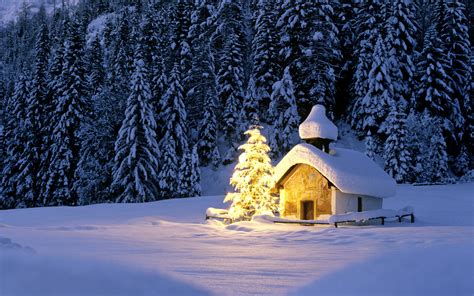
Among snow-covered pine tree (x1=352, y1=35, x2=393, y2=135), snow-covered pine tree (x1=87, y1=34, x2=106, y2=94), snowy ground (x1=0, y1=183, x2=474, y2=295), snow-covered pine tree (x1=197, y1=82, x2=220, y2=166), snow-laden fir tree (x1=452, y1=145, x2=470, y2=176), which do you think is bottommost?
snowy ground (x1=0, y1=183, x2=474, y2=295)

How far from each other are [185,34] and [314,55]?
19677mm

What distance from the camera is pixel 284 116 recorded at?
42.8 metres

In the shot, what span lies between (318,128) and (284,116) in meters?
20.8

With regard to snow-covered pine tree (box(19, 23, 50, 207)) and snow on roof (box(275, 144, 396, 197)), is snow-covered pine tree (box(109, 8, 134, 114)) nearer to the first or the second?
snow-covered pine tree (box(19, 23, 50, 207))

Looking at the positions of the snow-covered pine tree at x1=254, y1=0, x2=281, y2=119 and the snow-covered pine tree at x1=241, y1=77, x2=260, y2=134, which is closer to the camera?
the snow-covered pine tree at x1=241, y1=77, x2=260, y2=134

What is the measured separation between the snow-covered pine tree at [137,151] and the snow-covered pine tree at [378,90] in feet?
72.2

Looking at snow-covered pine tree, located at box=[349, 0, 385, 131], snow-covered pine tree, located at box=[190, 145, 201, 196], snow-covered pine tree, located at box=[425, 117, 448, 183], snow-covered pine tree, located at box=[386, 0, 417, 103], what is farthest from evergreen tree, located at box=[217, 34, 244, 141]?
snow-covered pine tree, located at box=[425, 117, 448, 183]

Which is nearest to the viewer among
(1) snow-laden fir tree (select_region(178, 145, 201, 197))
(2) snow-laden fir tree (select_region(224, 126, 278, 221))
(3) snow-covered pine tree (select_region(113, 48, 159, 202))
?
(2) snow-laden fir tree (select_region(224, 126, 278, 221))

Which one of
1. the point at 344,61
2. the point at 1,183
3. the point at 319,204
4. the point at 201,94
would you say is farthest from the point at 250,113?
the point at 1,183

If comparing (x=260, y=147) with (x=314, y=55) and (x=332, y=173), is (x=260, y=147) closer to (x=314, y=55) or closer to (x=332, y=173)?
(x=332, y=173)

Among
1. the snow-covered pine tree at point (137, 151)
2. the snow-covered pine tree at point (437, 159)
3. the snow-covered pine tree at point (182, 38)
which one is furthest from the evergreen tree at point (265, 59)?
the snow-covered pine tree at point (437, 159)

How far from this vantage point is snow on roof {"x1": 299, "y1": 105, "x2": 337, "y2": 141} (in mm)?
22125

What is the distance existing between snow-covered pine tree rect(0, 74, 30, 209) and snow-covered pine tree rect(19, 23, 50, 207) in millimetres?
768

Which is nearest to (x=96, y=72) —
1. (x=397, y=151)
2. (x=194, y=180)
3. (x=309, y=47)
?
(x=194, y=180)
